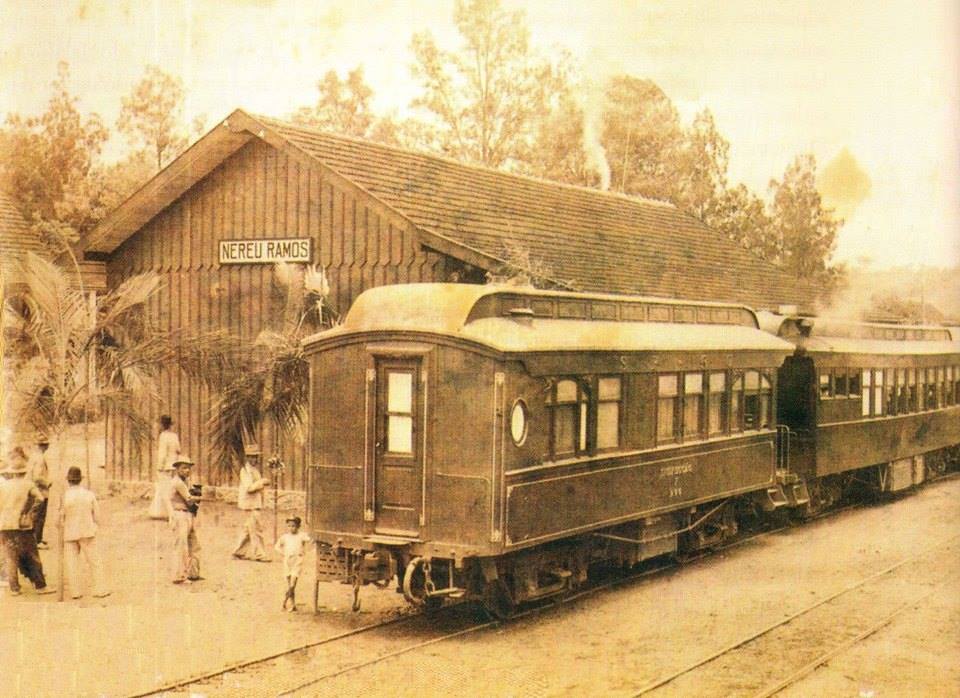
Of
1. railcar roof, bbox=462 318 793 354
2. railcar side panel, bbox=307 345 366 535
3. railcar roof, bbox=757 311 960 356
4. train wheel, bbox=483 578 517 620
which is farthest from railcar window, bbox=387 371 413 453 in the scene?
railcar roof, bbox=757 311 960 356

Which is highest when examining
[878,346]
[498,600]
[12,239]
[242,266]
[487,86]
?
[487,86]

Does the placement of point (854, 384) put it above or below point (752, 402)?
above

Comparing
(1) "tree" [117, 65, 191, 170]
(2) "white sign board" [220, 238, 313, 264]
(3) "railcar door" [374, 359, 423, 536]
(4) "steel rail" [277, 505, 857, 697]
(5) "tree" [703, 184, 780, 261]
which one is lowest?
(4) "steel rail" [277, 505, 857, 697]

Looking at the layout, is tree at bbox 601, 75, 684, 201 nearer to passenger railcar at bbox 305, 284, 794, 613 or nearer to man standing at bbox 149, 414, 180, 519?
passenger railcar at bbox 305, 284, 794, 613

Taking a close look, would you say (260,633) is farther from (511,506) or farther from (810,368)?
(810,368)

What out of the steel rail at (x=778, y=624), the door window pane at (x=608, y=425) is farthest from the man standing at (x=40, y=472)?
the steel rail at (x=778, y=624)

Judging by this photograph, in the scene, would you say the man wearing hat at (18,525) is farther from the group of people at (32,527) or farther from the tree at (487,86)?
the tree at (487,86)

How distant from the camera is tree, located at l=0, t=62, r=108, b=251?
18172 millimetres

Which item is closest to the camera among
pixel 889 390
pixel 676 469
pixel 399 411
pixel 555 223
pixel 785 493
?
pixel 399 411

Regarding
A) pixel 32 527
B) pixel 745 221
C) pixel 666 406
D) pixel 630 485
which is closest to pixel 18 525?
pixel 32 527

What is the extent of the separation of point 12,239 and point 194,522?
682 centimetres

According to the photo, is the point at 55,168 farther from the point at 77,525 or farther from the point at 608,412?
the point at 608,412

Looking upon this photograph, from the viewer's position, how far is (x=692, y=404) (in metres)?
12.4

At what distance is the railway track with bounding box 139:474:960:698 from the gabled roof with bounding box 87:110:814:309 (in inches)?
188
